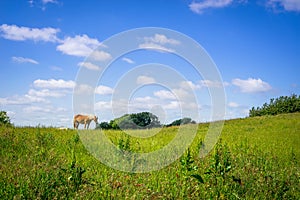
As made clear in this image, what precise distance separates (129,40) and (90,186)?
181 inches

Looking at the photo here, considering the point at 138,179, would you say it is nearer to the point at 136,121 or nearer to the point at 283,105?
the point at 136,121

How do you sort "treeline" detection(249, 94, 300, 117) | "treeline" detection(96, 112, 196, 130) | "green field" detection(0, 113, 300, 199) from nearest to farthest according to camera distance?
"green field" detection(0, 113, 300, 199), "treeline" detection(96, 112, 196, 130), "treeline" detection(249, 94, 300, 117)

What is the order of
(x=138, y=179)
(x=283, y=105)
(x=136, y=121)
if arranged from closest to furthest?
(x=138, y=179)
(x=136, y=121)
(x=283, y=105)

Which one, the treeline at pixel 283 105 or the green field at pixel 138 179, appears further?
the treeline at pixel 283 105

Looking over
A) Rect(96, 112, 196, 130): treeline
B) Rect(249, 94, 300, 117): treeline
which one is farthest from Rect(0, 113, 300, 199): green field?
Rect(249, 94, 300, 117): treeline

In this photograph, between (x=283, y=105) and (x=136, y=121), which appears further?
(x=283, y=105)

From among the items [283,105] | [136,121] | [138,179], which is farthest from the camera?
[283,105]

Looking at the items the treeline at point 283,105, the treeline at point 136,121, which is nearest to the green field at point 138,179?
the treeline at point 136,121

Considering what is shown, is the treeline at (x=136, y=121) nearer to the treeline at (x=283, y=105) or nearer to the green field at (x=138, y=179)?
the green field at (x=138, y=179)

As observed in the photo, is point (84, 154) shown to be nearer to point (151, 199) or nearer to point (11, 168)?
point (11, 168)

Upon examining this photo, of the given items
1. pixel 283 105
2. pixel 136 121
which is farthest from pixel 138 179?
pixel 283 105

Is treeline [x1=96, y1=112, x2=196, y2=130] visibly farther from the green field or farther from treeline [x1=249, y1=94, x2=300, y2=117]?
treeline [x1=249, y1=94, x2=300, y2=117]

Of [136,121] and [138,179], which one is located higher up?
Answer: [136,121]

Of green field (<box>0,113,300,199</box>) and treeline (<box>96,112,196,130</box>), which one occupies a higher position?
treeline (<box>96,112,196,130</box>)
